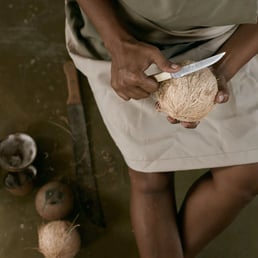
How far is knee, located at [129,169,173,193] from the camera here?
1.02 meters

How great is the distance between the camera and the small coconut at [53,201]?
1.24 meters

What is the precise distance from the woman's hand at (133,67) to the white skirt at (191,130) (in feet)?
0.22

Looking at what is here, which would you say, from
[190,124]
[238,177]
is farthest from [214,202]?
[190,124]

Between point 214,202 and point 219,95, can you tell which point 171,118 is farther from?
point 214,202

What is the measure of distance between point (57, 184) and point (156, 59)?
569 millimetres

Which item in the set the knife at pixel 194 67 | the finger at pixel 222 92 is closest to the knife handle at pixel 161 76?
the knife at pixel 194 67

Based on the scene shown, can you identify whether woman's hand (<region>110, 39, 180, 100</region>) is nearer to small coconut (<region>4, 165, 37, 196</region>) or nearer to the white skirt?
the white skirt

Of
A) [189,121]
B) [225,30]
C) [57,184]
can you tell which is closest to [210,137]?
[189,121]

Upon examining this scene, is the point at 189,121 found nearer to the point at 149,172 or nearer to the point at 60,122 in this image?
the point at 149,172

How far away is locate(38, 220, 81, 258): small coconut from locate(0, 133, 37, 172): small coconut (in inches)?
8.0

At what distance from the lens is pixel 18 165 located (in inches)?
51.8

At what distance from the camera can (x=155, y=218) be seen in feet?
3.42

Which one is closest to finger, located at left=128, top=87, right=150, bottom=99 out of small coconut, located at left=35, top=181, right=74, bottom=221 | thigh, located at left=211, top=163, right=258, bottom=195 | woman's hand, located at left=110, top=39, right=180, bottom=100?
woman's hand, located at left=110, top=39, right=180, bottom=100

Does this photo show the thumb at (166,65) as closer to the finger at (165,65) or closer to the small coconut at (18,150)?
the finger at (165,65)
